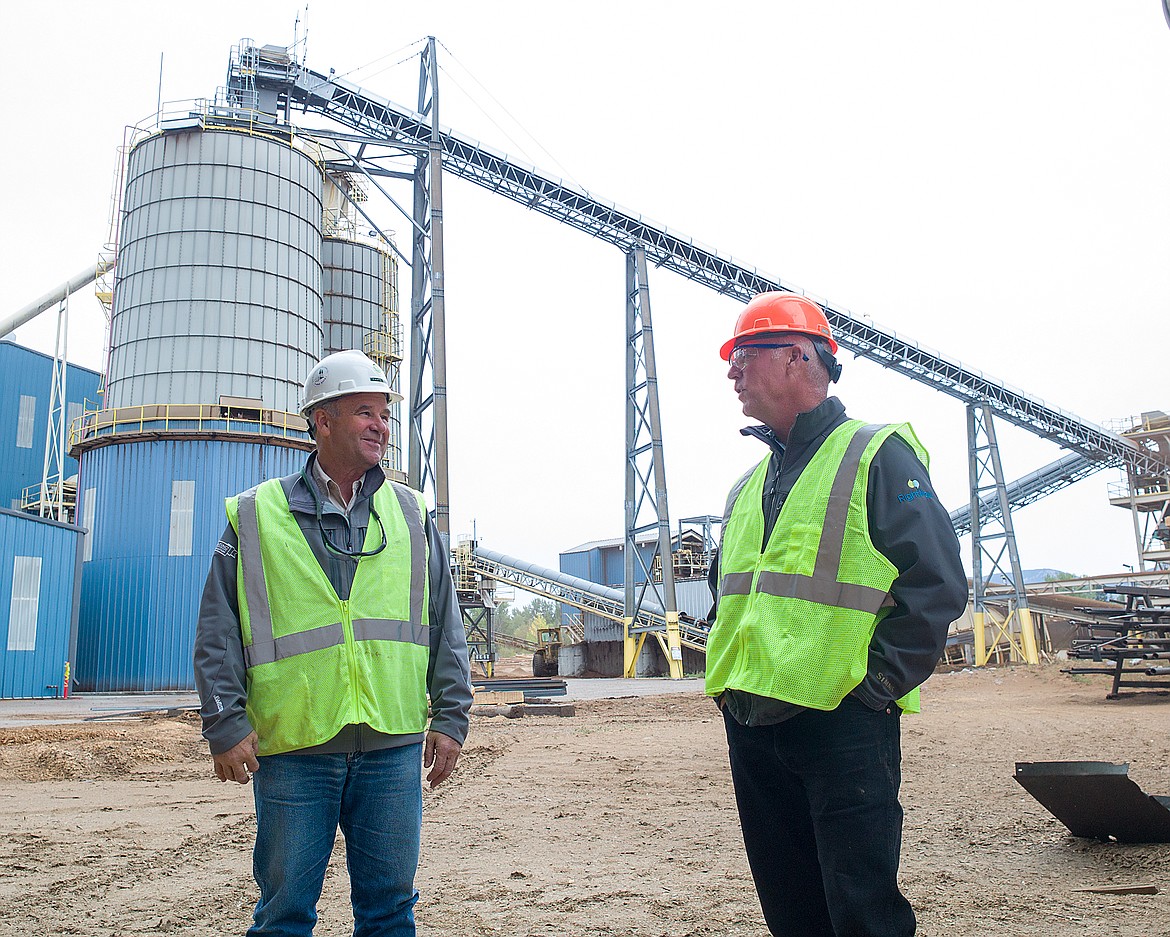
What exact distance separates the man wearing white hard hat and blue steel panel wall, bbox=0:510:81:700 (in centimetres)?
2011

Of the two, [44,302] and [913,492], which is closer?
[913,492]

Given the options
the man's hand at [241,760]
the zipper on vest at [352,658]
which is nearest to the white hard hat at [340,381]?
the zipper on vest at [352,658]

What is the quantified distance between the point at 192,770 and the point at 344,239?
2348 cm

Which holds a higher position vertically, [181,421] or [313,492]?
[181,421]

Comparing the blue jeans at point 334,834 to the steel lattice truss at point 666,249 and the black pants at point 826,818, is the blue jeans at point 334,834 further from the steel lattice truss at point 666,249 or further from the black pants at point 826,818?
the steel lattice truss at point 666,249

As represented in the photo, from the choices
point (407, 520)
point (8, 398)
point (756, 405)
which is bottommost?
point (407, 520)

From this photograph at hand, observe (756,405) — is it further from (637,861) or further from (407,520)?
(637,861)

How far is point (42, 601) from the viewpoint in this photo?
20547mm

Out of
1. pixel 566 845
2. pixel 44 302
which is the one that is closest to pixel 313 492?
pixel 566 845

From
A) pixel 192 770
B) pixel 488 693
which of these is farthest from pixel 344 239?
pixel 192 770

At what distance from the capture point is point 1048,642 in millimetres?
32406

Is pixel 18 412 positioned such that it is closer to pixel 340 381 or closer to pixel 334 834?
pixel 340 381

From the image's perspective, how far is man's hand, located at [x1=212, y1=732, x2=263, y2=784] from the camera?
2.62 meters

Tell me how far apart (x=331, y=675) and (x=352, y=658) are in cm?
7
